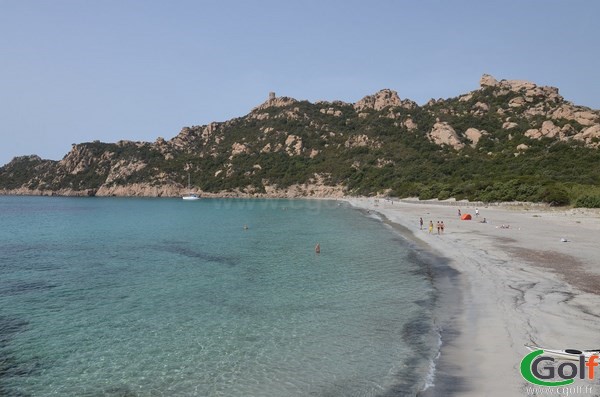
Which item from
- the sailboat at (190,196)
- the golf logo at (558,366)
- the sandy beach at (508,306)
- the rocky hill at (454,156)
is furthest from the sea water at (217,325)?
the sailboat at (190,196)

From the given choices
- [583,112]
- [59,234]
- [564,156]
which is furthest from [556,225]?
[583,112]

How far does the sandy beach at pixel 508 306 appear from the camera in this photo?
980 centimetres

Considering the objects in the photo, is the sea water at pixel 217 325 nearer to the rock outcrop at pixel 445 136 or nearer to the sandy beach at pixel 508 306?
the sandy beach at pixel 508 306

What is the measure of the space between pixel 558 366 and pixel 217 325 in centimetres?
1067

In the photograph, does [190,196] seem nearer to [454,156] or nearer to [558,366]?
[454,156]

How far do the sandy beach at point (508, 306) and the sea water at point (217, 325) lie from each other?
2.82ft

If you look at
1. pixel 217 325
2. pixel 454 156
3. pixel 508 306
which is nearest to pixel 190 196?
pixel 454 156

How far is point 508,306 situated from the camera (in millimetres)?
14984

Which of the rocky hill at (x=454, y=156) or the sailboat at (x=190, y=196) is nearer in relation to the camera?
the rocky hill at (x=454, y=156)

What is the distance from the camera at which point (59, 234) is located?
4922 cm

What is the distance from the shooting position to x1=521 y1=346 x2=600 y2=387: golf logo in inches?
363

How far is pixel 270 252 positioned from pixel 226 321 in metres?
17.1

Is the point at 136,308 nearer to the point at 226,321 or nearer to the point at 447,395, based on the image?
the point at 226,321

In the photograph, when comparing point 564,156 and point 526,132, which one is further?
point 526,132
